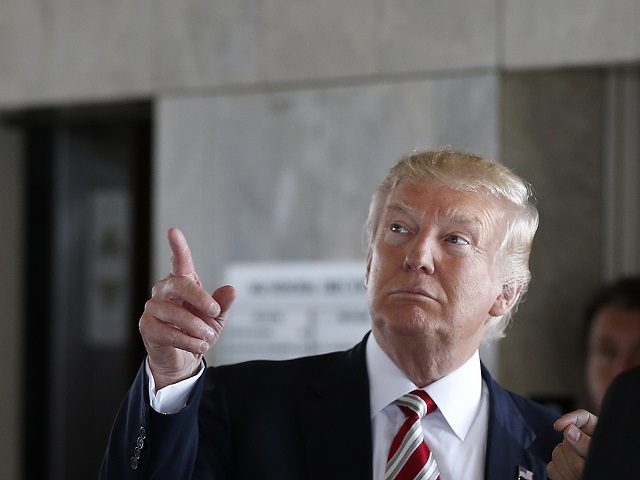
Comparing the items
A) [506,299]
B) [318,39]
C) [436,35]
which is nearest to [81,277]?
[318,39]

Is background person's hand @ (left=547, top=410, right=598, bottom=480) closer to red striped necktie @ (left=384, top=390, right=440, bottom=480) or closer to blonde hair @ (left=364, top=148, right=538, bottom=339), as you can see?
red striped necktie @ (left=384, top=390, right=440, bottom=480)

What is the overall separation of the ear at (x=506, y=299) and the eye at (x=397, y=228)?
27cm

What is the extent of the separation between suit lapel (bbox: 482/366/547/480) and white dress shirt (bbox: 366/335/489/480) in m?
0.03

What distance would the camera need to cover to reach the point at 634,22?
4.34m

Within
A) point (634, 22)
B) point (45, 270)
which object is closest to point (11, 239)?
point (45, 270)

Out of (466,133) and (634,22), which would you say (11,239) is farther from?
(634,22)

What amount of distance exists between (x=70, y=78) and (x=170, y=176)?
0.73 m

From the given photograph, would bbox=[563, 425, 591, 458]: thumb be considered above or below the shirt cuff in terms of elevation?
below

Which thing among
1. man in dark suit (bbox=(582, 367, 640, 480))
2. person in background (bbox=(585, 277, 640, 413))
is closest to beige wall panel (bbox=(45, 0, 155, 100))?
person in background (bbox=(585, 277, 640, 413))

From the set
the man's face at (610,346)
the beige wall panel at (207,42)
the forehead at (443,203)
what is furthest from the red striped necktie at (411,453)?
the beige wall panel at (207,42)

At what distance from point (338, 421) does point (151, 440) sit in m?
0.37

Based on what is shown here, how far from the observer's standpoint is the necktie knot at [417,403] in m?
2.14

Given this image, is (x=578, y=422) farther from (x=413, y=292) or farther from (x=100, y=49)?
(x=100, y=49)

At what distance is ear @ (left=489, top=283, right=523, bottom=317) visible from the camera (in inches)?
92.0
